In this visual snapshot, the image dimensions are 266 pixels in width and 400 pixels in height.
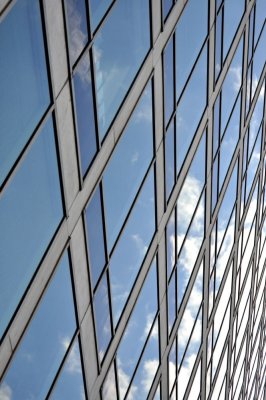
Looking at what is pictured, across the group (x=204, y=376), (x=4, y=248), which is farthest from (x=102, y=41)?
(x=204, y=376)

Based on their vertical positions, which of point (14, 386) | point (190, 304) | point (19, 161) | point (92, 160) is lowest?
point (14, 386)

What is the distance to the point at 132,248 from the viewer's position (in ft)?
54.8

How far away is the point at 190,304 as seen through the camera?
22.9 metres

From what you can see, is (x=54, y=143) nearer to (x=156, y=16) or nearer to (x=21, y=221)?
(x=21, y=221)

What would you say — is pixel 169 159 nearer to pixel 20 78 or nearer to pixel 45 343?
pixel 45 343

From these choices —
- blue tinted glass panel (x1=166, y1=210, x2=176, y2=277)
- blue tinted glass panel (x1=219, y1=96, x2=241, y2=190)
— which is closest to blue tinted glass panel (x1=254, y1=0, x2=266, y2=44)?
blue tinted glass panel (x1=219, y1=96, x2=241, y2=190)

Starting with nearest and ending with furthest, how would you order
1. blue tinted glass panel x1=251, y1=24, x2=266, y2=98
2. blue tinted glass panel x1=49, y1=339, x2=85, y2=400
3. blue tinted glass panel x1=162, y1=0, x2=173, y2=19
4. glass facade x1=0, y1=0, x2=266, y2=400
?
1. glass facade x1=0, y1=0, x2=266, y2=400
2. blue tinted glass panel x1=49, y1=339, x2=85, y2=400
3. blue tinted glass panel x1=162, y1=0, x2=173, y2=19
4. blue tinted glass panel x1=251, y1=24, x2=266, y2=98

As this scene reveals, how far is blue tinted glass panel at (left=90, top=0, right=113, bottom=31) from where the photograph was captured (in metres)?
12.5

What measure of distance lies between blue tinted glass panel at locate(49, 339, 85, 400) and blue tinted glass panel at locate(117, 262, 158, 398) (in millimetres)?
2281

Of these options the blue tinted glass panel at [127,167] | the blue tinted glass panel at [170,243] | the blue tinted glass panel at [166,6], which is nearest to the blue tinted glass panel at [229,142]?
the blue tinted glass panel at [170,243]

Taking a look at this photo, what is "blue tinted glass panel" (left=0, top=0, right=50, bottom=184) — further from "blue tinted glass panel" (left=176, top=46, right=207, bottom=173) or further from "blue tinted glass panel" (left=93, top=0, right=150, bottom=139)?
"blue tinted glass panel" (left=176, top=46, right=207, bottom=173)

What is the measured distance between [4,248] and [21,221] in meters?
0.63

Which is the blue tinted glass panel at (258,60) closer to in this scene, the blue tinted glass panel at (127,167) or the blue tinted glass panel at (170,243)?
the blue tinted glass panel at (170,243)

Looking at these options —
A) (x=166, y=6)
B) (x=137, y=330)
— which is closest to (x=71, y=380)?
(x=137, y=330)
